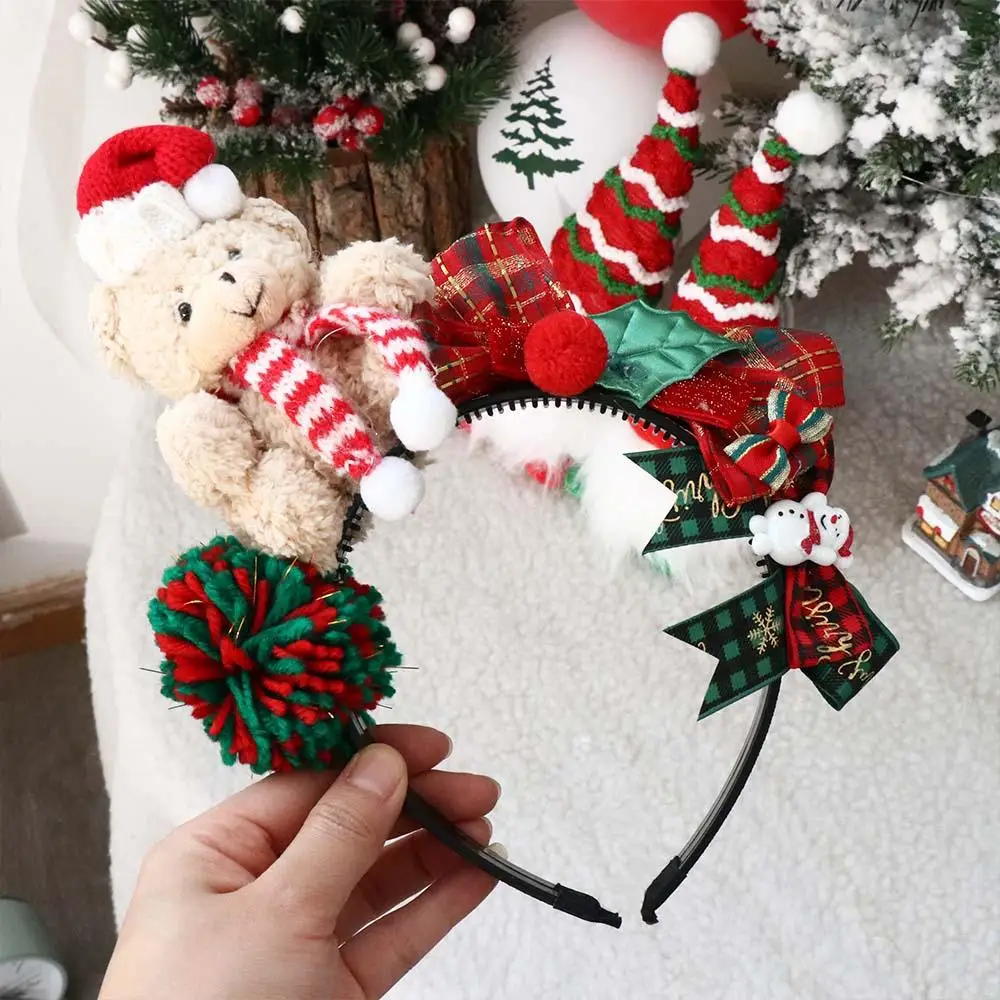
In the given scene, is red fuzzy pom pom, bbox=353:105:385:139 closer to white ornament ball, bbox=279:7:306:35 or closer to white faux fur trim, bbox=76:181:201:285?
white ornament ball, bbox=279:7:306:35

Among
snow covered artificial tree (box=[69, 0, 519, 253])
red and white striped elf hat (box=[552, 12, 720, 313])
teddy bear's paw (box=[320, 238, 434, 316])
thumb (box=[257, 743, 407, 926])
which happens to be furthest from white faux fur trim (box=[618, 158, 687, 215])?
thumb (box=[257, 743, 407, 926])

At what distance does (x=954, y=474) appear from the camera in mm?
719

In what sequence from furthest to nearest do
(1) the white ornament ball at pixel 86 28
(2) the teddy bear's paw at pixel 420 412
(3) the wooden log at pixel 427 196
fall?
1. (3) the wooden log at pixel 427 196
2. (1) the white ornament ball at pixel 86 28
3. (2) the teddy bear's paw at pixel 420 412

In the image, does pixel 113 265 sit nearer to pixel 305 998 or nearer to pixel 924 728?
pixel 305 998

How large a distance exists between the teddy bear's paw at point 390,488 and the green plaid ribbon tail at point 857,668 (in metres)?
0.21

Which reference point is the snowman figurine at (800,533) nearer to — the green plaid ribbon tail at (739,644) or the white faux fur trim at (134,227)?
the green plaid ribbon tail at (739,644)

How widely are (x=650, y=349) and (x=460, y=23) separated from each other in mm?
372

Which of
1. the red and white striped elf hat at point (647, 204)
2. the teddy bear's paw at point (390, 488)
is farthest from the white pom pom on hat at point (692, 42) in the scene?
the teddy bear's paw at point (390, 488)

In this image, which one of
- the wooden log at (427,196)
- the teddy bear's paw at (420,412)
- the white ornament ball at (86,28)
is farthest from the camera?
the wooden log at (427,196)

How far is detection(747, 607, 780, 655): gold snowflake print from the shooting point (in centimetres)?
43

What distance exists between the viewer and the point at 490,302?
0.44 m

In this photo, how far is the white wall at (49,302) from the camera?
78 centimetres

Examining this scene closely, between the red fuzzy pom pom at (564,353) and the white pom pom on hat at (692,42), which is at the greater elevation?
the white pom pom on hat at (692,42)

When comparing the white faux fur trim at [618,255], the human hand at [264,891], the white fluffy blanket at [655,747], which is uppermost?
the white faux fur trim at [618,255]
